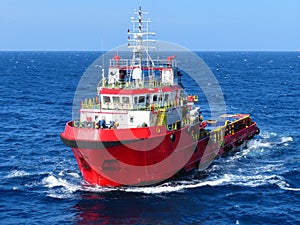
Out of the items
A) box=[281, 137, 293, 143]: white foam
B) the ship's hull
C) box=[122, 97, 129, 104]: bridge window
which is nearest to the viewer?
the ship's hull

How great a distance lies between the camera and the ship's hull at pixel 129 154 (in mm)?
35312

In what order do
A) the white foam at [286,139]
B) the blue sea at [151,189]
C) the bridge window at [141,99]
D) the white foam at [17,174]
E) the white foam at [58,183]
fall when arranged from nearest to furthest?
1. the blue sea at [151,189]
2. the white foam at [58,183]
3. the bridge window at [141,99]
4. the white foam at [17,174]
5. the white foam at [286,139]

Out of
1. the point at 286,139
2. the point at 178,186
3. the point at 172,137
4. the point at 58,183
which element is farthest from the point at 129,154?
the point at 286,139

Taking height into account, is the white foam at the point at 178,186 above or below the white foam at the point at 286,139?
below

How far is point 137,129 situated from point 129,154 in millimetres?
2086

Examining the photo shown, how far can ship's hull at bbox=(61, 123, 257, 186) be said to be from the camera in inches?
1390

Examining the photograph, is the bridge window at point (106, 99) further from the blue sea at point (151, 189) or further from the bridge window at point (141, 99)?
the blue sea at point (151, 189)

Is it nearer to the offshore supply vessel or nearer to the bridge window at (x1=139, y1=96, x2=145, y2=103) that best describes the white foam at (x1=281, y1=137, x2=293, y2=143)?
the offshore supply vessel

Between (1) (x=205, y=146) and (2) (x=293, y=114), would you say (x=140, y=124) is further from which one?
(2) (x=293, y=114)

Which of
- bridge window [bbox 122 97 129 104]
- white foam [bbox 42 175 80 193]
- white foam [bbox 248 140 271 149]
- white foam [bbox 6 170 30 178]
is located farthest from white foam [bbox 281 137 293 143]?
white foam [bbox 6 170 30 178]

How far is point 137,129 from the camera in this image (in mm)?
35781

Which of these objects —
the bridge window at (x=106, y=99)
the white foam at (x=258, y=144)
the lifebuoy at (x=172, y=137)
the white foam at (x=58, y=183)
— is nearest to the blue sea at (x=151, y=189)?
the white foam at (x=58, y=183)

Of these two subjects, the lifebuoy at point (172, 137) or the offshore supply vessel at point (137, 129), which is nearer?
the offshore supply vessel at point (137, 129)

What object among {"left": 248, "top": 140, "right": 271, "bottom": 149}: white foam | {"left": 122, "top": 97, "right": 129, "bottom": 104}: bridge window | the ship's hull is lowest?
{"left": 248, "top": 140, "right": 271, "bottom": 149}: white foam
